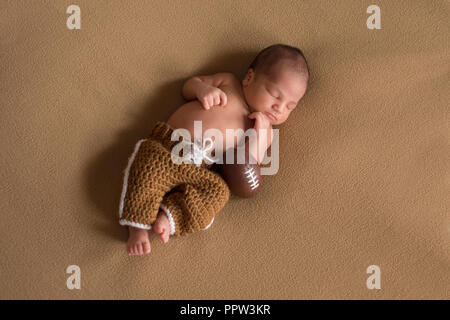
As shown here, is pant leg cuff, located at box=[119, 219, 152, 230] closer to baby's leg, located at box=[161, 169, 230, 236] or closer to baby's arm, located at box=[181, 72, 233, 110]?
baby's leg, located at box=[161, 169, 230, 236]

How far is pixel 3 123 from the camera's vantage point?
1.24m

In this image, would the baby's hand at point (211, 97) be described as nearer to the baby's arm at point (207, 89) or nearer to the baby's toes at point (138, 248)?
the baby's arm at point (207, 89)

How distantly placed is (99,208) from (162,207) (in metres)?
0.18

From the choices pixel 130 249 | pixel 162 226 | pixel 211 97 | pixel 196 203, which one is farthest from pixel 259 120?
pixel 130 249

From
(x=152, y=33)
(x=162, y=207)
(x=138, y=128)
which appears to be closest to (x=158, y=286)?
(x=162, y=207)

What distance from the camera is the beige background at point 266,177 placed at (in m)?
1.20

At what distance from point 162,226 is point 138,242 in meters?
0.08

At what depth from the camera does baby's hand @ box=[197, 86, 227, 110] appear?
1.21 m

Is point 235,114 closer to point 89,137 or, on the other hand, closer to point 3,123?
point 89,137

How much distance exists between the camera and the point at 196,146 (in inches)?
47.0

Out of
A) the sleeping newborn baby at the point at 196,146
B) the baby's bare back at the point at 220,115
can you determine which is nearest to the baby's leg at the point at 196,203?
the sleeping newborn baby at the point at 196,146

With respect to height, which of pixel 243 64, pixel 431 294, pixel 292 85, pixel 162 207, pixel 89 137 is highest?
pixel 243 64

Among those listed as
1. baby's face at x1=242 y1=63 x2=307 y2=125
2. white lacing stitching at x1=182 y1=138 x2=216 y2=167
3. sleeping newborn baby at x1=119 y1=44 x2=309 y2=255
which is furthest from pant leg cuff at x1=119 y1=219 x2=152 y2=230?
baby's face at x1=242 y1=63 x2=307 y2=125

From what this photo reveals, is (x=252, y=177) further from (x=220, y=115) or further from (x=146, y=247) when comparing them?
(x=146, y=247)
